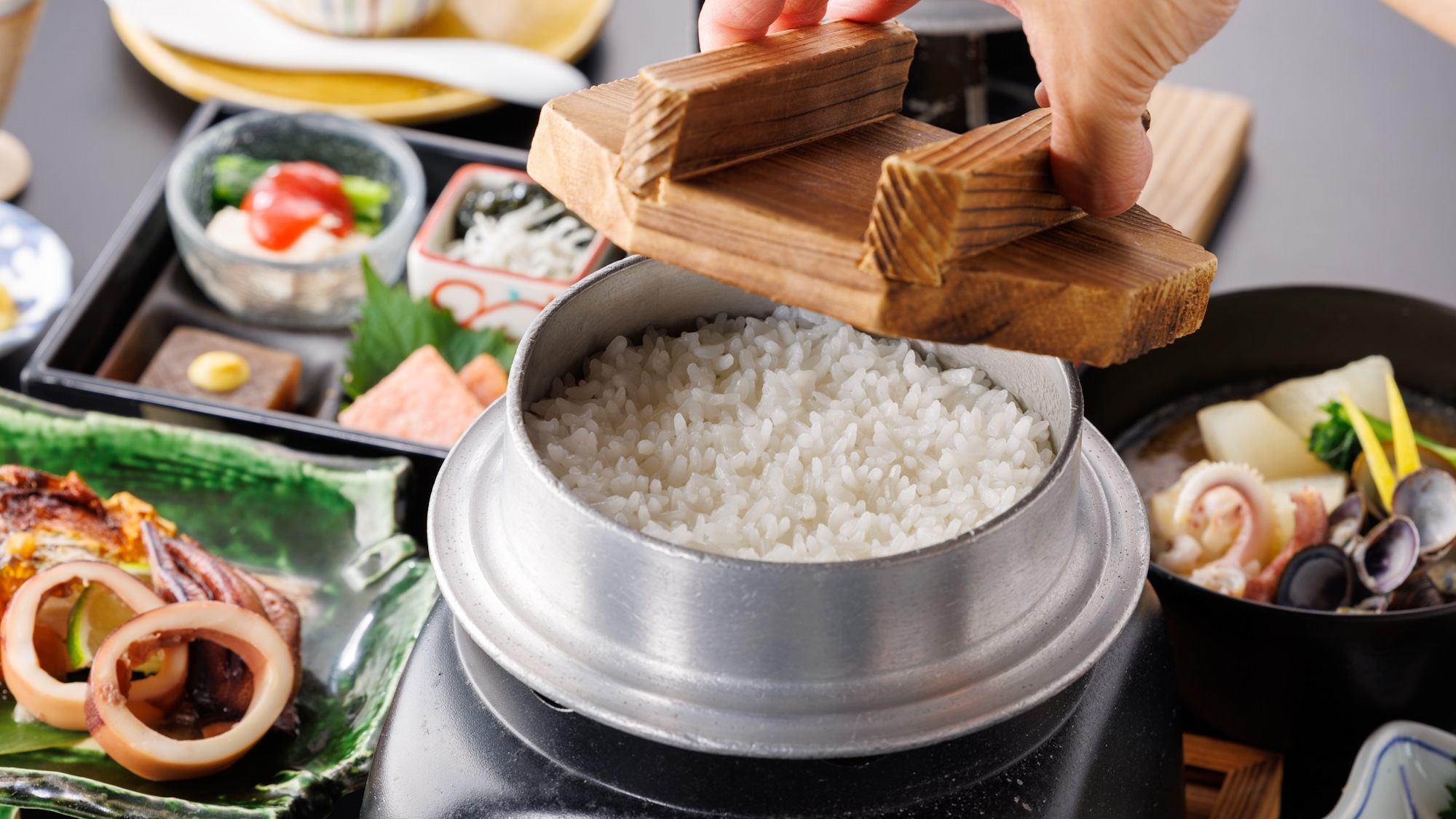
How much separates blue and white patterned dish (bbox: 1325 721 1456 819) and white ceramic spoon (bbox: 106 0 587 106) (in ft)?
6.19

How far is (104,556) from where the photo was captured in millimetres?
1624

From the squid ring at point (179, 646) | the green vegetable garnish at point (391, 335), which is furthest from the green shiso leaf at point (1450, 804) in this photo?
the green vegetable garnish at point (391, 335)

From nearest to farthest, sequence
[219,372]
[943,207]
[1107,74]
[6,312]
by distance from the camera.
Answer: [943,207] < [1107,74] < [219,372] < [6,312]

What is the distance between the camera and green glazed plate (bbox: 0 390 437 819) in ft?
4.80

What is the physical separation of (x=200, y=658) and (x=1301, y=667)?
4.17 ft

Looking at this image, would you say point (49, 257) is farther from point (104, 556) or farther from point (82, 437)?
point (104, 556)

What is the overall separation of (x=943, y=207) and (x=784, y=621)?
Result: 1.00 feet

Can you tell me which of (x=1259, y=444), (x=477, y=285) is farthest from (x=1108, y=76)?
(x=477, y=285)

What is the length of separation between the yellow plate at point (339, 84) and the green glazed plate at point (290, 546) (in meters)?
0.98

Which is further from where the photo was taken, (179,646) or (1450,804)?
(179,646)

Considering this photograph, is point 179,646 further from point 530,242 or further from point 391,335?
point 530,242

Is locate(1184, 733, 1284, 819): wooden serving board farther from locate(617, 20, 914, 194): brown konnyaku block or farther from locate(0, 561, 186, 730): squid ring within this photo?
locate(0, 561, 186, 730): squid ring

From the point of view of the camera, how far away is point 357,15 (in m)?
2.68

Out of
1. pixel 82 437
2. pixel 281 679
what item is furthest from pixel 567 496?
pixel 82 437
